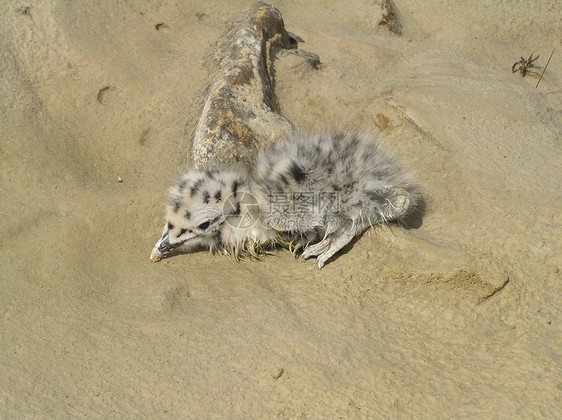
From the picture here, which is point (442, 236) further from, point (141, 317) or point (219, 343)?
point (141, 317)

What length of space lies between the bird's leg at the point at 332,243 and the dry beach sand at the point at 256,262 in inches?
3.4

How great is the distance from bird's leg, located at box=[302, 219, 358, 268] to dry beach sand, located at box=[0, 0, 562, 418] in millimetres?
85

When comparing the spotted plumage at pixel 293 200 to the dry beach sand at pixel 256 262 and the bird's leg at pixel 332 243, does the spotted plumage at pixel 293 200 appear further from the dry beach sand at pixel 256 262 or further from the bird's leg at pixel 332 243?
the dry beach sand at pixel 256 262

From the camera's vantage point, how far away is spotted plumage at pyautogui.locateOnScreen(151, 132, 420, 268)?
322cm

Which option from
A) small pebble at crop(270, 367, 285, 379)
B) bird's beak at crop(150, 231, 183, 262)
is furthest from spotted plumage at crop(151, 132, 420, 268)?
small pebble at crop(270, 367, 285, 379)

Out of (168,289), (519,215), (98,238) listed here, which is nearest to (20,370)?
(168,289)

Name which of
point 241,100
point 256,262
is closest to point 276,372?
point 256,262

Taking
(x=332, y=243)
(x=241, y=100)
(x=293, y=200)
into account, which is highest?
(x=241, y=100)

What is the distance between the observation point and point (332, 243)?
3.27 m

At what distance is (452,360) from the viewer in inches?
103

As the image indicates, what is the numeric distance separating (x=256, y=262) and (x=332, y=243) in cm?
54

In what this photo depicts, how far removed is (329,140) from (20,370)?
229cm

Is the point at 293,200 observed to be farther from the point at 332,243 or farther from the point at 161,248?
the point at 161,248

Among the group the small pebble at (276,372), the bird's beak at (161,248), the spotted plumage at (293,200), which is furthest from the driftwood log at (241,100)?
the small pebble at (276,372)
